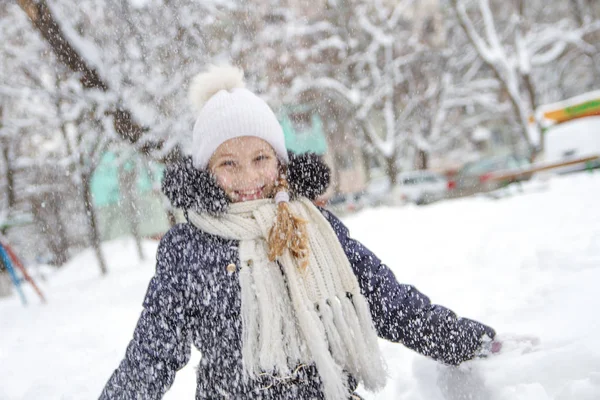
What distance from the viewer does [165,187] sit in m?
1.59

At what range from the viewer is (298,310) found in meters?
1.41

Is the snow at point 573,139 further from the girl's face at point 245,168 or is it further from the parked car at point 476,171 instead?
the girl's face at point 245,168

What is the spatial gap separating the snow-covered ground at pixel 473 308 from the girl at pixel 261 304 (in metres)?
0.26

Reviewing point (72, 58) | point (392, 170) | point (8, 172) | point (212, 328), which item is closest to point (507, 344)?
point (212, 328)

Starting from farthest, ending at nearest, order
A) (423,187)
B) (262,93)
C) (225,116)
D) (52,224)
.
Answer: (52,224) < (423,187) < (262,93) < (225,116)

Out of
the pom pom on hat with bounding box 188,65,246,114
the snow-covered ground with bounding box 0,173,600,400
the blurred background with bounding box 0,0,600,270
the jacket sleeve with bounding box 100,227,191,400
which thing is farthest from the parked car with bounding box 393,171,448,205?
the jacket sleeve with bounding box 100,227,191,400

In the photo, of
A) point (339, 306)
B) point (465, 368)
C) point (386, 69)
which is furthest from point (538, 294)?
point (386, 69)

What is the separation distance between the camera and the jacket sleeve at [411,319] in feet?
4.99

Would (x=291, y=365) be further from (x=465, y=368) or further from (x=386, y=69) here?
(x=386, y=69)

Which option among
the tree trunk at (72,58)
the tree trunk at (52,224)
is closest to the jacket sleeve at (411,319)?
the tree trunk at (72,58)

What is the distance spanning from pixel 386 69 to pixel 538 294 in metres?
11.4

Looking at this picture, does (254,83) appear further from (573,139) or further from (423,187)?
(423,187)

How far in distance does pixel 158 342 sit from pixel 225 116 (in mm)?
795

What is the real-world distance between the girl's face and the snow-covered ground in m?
1.00
